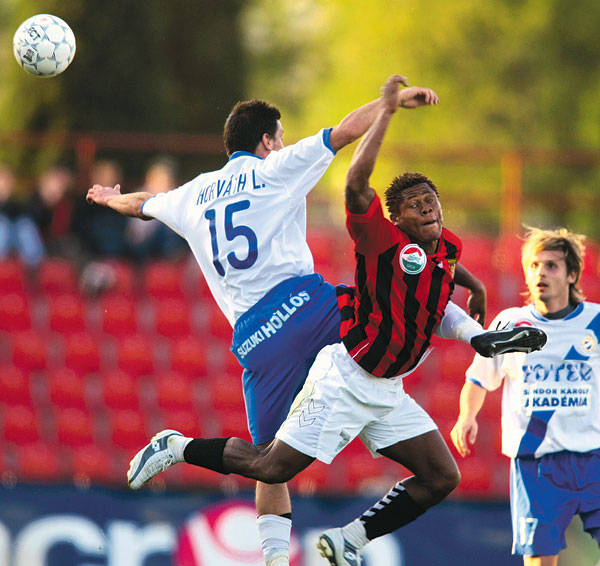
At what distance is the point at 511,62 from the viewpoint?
25.7 meters

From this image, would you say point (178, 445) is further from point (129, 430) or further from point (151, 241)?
point (151, 241)

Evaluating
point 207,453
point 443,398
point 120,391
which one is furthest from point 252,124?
point 120,391

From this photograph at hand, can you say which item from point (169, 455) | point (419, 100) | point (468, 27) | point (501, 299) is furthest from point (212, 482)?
point (468, 27)

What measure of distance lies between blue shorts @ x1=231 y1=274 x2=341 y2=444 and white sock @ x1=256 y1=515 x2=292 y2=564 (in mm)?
450

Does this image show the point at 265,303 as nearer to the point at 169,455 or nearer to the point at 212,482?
the point at 169,455

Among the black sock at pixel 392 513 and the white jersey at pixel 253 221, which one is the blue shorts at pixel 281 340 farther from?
the black sock at pixel 392 513

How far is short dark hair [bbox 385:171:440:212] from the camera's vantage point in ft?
17.5

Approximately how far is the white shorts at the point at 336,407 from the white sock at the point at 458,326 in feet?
1.15

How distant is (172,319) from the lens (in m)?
11.3

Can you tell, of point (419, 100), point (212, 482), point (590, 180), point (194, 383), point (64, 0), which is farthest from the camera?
point (590, 180)

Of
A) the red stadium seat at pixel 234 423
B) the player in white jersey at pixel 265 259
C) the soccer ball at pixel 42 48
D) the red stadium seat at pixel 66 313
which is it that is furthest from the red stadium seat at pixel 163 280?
the player in white jersey at pixel 265 259

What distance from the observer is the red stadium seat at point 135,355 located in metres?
11.1

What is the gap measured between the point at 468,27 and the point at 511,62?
1485 millimetres

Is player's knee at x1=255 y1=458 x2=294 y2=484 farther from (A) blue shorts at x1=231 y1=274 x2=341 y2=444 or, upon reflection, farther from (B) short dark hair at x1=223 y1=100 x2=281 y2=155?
(B) short dark hair at x1=223 y1=100 x2=281 y2=155
